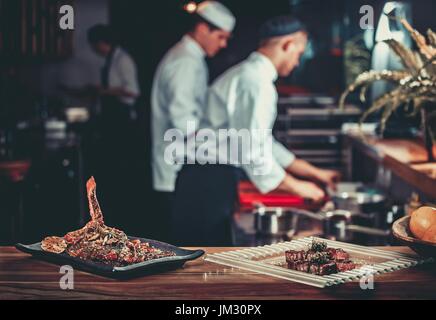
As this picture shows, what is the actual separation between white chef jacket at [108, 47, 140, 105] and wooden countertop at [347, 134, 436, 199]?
4792 mm

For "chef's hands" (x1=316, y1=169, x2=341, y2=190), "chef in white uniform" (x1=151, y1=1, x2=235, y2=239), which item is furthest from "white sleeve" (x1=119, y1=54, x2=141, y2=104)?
"chef's hands" (x1=316, y1=169, x2=341, y2=190)

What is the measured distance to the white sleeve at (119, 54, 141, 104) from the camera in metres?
9.77

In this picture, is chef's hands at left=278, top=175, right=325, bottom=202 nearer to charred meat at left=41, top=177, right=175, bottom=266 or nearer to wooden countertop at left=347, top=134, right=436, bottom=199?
wooden countertop at left=347, top=134, right=436, bottom=199

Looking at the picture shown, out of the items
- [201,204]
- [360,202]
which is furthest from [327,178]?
[201,204]

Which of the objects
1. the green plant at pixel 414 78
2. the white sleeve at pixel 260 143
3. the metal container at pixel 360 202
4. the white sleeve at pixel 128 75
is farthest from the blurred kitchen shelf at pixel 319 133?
the green plant at pixel 414 78

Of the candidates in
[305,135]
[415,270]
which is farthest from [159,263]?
[305,135]

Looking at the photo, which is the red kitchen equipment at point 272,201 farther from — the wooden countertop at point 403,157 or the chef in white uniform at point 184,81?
the chef in white uniform at point 184,81

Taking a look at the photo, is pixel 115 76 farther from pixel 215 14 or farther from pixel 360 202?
pixel 360 202

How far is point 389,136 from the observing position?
499 centimetres

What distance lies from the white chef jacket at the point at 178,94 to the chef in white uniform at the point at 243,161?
18.9 inches

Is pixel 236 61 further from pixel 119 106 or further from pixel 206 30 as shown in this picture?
pixel 206 30

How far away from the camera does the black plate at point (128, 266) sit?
6.98 feet

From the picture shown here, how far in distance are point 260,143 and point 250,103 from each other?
0.24 meters
